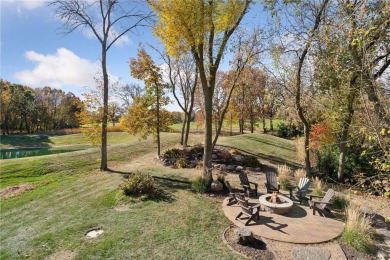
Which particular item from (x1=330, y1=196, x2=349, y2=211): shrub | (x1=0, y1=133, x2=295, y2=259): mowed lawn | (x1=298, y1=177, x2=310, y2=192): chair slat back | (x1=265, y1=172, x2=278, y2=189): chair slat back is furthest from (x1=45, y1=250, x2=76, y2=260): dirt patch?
(x1=330, y1=196, x2=349, y2=211): shrub

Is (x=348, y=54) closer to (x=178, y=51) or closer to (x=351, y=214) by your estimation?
(x=351, y=214)

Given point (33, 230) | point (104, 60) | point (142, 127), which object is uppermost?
point (104, 60)

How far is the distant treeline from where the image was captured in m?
49.6

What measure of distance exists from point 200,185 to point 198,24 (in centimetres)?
703

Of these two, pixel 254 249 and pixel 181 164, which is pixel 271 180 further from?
pixel 181 164

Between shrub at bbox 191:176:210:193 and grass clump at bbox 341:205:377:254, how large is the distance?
18.4ft

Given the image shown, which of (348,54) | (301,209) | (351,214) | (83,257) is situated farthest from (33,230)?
(348,54)

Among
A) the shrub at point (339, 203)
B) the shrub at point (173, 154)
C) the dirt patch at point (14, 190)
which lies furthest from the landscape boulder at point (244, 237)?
the dirt patch at point (14, 190)

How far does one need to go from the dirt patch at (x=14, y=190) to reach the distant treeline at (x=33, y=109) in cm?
3556

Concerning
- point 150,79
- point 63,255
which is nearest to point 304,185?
point 63,255

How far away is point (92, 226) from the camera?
28.2ft

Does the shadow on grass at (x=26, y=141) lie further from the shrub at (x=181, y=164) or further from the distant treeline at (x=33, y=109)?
the shrub at (x=181, y=164)

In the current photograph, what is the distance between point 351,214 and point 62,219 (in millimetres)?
9924

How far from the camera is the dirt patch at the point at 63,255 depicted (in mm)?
6837
